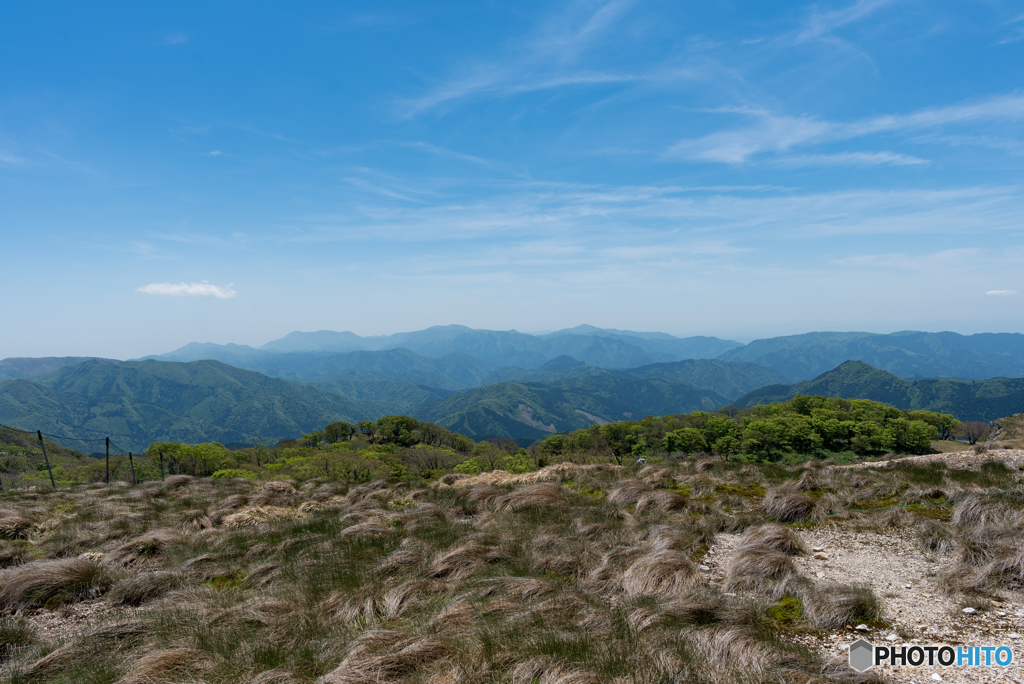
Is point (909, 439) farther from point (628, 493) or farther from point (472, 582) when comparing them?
point (472, 582)

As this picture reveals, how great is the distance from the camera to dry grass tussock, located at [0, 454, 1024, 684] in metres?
4.23

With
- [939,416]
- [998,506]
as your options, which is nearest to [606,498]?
[998,506]

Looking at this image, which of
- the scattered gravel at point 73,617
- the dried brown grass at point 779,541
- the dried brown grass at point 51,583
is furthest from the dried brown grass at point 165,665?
the dried brown grass at point 779,541

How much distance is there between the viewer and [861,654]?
14.2 feet

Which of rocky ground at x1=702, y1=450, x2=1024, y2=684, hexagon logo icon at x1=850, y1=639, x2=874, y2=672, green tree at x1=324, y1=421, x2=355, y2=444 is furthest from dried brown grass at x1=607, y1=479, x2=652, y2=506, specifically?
green tree at x1=324, y1=421, x2=355, y2=444

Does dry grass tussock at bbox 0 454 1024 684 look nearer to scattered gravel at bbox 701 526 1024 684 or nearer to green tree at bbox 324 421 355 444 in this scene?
scattered gravel at bbox 701 526 1024 684

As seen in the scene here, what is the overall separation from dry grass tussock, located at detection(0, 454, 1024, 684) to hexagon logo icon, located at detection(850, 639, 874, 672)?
0.43m

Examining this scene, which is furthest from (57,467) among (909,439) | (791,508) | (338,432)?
(909,439)

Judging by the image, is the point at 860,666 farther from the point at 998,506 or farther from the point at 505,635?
the point at 998,506

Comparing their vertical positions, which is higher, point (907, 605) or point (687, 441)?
point (907, 605)

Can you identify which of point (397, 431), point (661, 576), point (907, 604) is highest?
point (907, 604)

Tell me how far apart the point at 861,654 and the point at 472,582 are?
4.78 m

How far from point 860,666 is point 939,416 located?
34489 mm

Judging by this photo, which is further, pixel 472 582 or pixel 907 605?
pixel 472 582
